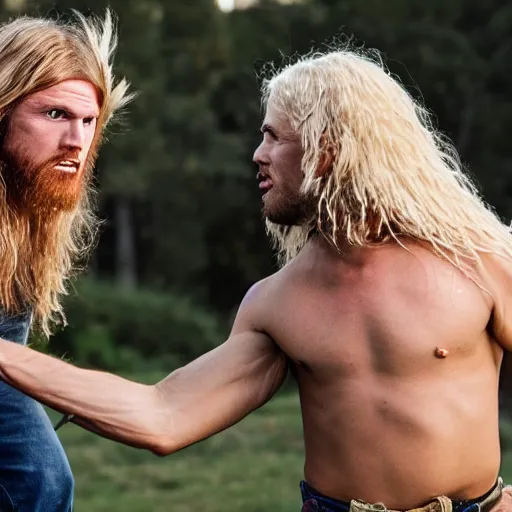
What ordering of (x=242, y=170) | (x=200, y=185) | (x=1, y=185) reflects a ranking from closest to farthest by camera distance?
(x=1, y=185) → (x=242, y=170) → (x=200, y=185)

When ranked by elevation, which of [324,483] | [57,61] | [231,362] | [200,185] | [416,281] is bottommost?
[200,185]

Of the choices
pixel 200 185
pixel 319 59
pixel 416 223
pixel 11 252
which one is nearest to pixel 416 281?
pixel 416 223

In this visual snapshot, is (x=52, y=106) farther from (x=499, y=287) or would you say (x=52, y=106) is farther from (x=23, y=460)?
(x=499, y=287)

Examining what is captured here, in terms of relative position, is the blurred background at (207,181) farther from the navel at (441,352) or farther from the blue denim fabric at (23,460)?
the navel at (441,352)

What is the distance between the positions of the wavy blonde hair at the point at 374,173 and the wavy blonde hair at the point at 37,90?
0.87 m

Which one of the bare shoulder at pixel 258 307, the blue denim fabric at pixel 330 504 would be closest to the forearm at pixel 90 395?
the bare shoulder at pixel 258 307

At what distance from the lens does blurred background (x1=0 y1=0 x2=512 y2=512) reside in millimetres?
9141

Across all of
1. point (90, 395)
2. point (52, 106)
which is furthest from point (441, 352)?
point (52, 106)

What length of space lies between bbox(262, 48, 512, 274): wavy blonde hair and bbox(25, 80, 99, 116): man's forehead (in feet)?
2.60

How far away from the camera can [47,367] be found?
2.99 meters

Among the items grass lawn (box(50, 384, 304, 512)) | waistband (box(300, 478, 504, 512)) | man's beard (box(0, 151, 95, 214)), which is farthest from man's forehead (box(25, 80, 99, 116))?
grass lawn (box(50, 384, 304, 512))

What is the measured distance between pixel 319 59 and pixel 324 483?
3.85 feet

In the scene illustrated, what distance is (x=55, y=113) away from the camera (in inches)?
143

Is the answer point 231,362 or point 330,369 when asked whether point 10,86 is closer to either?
point 231,362
